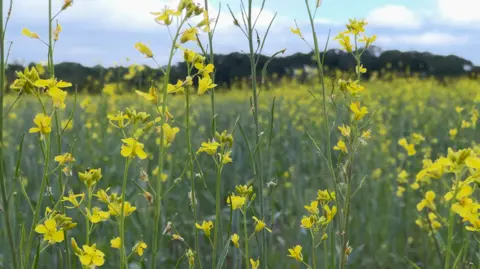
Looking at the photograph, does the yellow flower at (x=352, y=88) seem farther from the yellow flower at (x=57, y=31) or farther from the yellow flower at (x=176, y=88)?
the yellow flower at (x=57, y=31)

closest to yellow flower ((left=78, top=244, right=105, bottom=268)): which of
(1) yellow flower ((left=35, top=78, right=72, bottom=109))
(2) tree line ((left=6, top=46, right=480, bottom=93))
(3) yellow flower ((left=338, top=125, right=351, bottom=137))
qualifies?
(1) yellow flower ((left=35, top=78, right=72, bottom=109))

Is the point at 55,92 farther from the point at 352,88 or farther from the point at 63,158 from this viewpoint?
the point at 352,88

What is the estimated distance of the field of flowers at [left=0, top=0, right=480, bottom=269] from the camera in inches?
41.1

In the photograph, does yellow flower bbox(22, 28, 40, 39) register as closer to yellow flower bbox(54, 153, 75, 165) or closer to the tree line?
yellow flower bbox(54, 153, 75, 165)

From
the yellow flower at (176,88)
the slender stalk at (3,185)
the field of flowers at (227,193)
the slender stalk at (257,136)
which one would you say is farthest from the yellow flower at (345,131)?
the slender stalk at (3,185)

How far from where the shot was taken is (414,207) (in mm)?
3012

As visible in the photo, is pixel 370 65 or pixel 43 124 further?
pixel 370 65

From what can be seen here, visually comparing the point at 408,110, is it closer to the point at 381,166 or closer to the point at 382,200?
the point at 381,166

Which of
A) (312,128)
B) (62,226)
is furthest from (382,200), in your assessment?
(312,128)

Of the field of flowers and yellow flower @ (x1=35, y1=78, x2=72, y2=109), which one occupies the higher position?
yellow flower @ (x1=35, y1=78, x2=72, y2=109)

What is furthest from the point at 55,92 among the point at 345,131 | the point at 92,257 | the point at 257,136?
the point at 345,131

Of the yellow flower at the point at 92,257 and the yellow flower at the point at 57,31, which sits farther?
the yellow flower at the point at 57,31

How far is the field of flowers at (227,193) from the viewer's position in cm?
104

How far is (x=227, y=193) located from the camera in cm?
350
